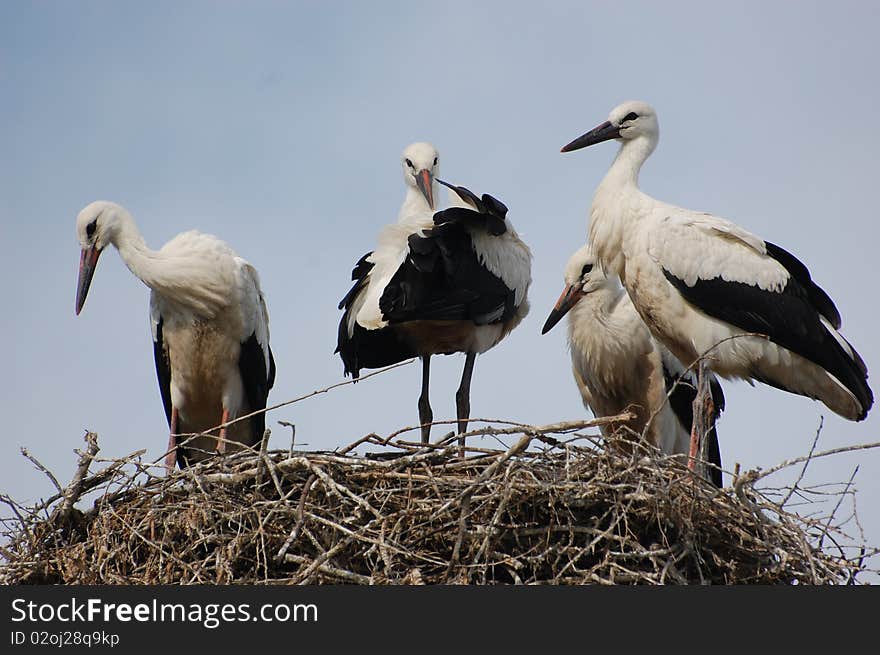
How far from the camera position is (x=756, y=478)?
5016mm

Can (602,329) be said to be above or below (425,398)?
above

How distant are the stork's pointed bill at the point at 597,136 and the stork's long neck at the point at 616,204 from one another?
0.40 feet

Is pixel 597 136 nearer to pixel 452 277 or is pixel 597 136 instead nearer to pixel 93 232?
pixel 452 277

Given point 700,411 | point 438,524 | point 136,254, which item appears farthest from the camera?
point 136,254

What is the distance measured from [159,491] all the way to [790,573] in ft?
8.10

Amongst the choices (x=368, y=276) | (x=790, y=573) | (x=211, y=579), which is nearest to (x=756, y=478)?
(x=790, y=573)

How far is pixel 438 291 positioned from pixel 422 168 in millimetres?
1433

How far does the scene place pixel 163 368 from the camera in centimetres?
771

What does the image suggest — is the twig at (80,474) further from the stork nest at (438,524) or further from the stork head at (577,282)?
the stork head at (577,282)

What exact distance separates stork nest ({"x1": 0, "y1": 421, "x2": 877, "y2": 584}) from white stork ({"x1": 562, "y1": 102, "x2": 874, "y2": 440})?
167cm

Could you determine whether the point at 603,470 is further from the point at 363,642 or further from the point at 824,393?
the point at 824,393

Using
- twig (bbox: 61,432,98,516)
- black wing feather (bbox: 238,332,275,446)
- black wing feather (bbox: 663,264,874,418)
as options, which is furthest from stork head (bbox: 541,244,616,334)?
twig (bbox: 61,432,98,516)

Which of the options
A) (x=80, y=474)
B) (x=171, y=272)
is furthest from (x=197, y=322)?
(x=80, y=474)

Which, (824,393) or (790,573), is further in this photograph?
(824,393)
